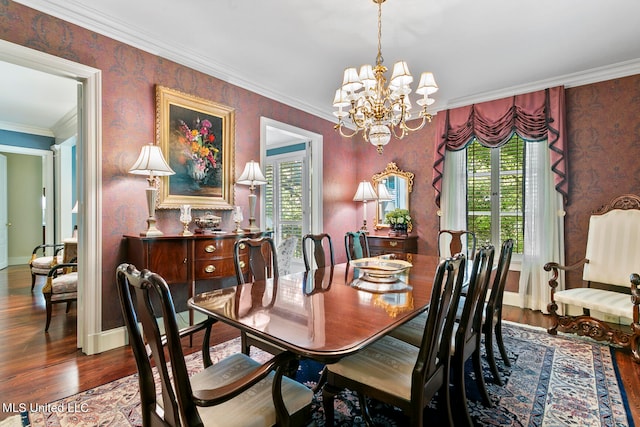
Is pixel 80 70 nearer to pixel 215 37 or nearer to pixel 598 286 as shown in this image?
pixel 215 37

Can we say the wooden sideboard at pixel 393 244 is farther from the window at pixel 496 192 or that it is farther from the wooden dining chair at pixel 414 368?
the wooden dining chair at pixel 414 368

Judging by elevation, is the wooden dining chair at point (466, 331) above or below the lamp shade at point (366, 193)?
below

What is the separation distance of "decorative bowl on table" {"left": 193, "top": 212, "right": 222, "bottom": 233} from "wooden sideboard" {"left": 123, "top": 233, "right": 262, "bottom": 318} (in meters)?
0.23

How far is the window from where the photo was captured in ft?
12.9

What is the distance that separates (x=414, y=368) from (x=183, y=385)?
0.86 meters

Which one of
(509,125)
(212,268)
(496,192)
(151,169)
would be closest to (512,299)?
(496,192)

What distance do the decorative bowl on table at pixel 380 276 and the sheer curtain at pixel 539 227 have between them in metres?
2.21

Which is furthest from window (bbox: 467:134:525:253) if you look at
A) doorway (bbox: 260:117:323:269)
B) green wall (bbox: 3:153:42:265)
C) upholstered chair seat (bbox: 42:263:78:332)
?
green wall (bbox: 3:153:42:265)

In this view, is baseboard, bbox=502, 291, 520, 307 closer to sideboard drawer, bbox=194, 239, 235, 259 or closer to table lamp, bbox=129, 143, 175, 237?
sideboard drawer, bbox=194, 239, 235, 259

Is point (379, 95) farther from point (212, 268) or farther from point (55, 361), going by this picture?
point (55, 361)

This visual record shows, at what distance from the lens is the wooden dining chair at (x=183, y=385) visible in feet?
3.00

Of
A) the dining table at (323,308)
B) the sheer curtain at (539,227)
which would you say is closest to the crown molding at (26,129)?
the dining table at (323,308)

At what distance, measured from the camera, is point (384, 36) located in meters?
2.70

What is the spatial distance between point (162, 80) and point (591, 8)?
3575mm
